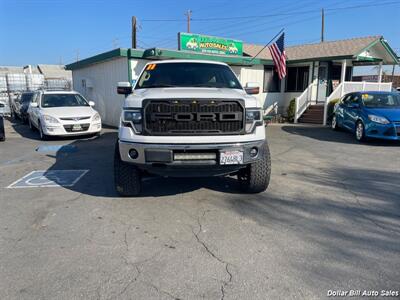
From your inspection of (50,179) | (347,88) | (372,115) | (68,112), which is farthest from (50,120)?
(347,88)

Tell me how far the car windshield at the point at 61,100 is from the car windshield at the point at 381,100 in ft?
31.2

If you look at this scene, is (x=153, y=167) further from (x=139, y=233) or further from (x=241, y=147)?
(x=241, y=147)

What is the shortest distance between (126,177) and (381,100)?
9.18m

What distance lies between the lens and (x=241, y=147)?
3795 mm

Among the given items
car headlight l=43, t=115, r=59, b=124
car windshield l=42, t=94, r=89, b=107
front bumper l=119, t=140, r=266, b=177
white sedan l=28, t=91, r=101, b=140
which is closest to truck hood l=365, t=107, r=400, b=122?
front bumper l=119, t=140, r=266, b=177

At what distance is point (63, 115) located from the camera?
941cm

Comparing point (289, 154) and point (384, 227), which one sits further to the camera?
point (289, 154)

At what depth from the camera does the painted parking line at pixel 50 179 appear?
5.18 metres

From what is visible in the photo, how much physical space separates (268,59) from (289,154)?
10.1 meters

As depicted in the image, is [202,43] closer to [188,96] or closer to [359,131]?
[359,131]

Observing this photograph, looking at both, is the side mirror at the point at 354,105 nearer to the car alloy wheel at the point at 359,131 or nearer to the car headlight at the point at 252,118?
the car alloy wheel at the point at 359,131

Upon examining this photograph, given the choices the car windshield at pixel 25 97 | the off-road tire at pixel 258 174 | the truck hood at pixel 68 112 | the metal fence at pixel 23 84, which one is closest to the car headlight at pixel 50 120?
the truck hood at pixel 68 112

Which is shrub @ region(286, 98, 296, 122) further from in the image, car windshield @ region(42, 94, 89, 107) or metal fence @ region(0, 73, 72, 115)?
metal fence @ region(0, 73, 72, 115)

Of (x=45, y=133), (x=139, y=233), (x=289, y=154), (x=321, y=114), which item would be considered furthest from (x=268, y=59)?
(x=139, y=233)
